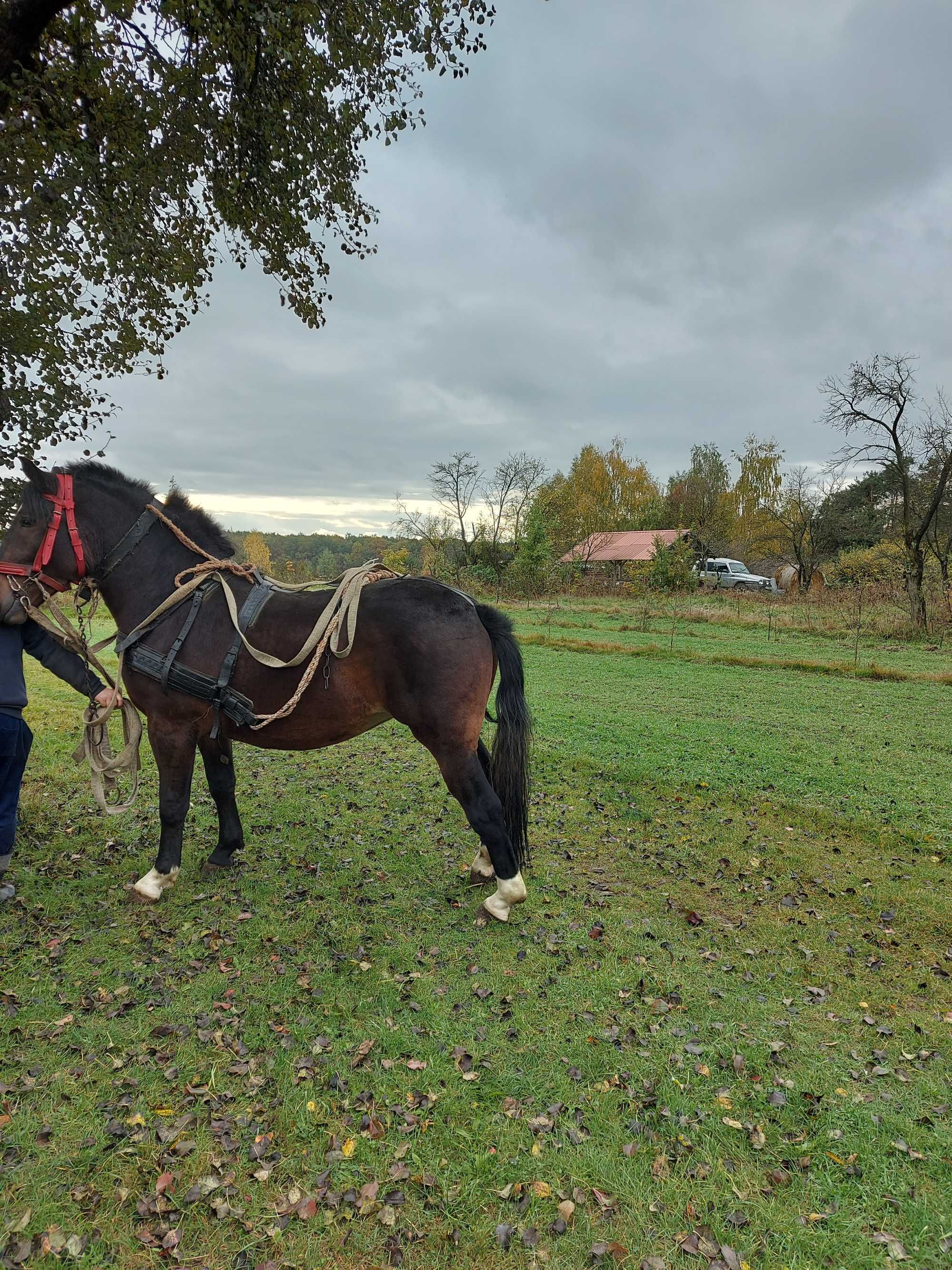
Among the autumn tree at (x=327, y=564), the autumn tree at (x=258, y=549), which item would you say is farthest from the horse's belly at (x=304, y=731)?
the autumn tree at (x=327, y=564)

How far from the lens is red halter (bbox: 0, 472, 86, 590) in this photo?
352 centimetres

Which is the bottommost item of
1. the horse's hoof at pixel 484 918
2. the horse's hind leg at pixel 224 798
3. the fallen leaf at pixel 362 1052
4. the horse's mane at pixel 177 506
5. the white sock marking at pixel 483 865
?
the horse's hoof at pixel 484 918

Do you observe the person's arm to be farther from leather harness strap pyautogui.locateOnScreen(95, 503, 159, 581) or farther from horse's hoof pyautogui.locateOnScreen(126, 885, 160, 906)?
horse's hoof pyautogui.locateOnScreen(126, 885, 160, 906)

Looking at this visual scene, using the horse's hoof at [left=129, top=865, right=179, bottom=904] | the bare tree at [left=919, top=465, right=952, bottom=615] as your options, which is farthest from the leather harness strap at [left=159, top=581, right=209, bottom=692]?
the bare tree at [left=919, top=465, right=952, bottom=615]

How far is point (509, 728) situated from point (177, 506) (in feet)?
8.57

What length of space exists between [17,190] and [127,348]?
1062mm

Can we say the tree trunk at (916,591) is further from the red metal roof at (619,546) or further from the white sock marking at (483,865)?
the red metal roof at (619,546)

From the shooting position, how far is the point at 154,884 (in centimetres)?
384

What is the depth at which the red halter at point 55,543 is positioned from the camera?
352 cm

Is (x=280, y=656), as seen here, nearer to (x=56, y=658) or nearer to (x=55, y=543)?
(x=56, y=658)

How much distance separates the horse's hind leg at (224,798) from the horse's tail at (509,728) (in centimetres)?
189

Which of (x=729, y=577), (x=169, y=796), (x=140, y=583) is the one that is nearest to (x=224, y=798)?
(x=169, y=796)

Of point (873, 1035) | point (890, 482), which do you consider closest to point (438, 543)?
point (890, 482)

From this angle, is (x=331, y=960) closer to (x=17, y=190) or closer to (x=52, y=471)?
(x=52, y=471)
